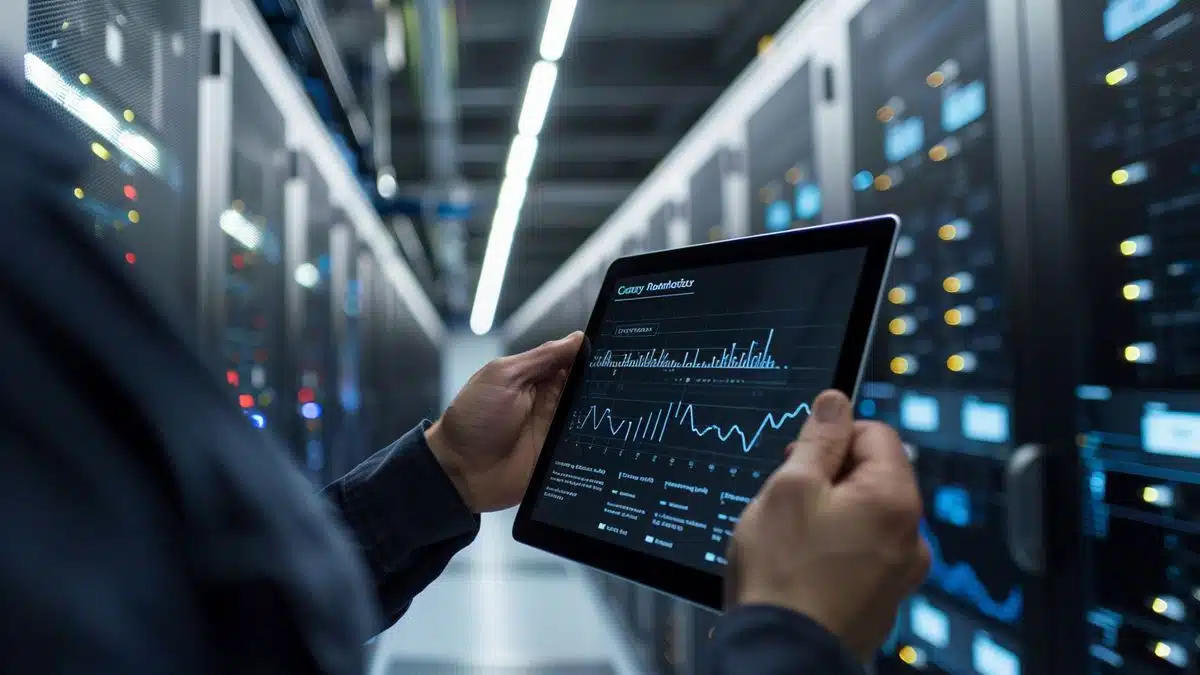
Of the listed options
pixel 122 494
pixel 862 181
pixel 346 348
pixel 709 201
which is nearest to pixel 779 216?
pixel 862 181

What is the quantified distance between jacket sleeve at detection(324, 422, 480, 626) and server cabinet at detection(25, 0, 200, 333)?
420 millimetres

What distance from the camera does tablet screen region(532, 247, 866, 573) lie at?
83 cm

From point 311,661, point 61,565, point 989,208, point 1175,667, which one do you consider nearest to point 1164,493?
point 1175,667

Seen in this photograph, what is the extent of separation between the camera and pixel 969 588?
1636 mm

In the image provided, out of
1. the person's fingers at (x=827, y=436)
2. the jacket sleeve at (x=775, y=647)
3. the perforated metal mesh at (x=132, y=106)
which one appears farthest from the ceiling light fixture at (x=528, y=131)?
the jacket sleeve at (x=775, y=647)

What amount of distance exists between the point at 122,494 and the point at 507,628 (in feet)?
18.0

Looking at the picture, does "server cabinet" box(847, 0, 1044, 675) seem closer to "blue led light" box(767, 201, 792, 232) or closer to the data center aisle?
"blue led light" box(767, 201, 792, 232)

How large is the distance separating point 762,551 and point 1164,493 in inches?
32.1

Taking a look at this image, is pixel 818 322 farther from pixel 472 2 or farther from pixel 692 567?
pixel 472 2

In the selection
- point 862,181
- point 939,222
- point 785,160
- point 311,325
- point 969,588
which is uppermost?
point 785,160

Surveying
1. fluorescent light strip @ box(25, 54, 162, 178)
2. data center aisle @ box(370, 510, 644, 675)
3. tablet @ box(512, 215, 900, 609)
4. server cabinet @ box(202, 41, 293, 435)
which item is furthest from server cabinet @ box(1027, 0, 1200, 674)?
data center aisle @ box(370, 510, 644, 675)

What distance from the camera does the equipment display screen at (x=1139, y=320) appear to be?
44.6 inches

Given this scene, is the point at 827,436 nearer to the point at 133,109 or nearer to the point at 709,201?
the point at 133,109

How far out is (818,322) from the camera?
33.0 inches
